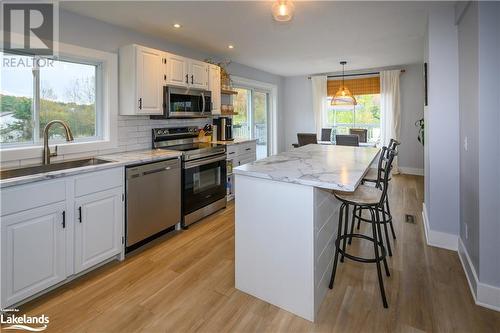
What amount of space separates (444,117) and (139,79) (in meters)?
3.19

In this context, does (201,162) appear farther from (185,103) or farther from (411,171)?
(411,171)

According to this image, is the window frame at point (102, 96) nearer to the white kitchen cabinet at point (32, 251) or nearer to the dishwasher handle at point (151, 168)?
the dishwasher handle at point (151, 168)

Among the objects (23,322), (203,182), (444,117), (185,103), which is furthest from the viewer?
Answer: (185,103)

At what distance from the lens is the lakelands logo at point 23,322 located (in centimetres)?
182

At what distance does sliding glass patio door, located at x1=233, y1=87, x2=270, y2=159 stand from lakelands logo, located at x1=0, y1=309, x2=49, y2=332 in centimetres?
441

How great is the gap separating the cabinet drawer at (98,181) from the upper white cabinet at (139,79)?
0.94m

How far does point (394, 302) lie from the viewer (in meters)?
2.03

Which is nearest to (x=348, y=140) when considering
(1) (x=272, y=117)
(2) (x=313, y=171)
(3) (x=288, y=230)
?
(1) (x=272, y=117)

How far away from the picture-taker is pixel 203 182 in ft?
12.1

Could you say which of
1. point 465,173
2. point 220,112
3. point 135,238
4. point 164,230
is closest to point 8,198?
point 135,238

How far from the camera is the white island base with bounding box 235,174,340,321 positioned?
1.85 m

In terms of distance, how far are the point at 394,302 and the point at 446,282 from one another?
0.59 m

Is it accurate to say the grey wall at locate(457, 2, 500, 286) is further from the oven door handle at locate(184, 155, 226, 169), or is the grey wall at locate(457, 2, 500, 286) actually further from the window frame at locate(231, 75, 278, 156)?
the window frame at locate(231, 75, 278, 156)

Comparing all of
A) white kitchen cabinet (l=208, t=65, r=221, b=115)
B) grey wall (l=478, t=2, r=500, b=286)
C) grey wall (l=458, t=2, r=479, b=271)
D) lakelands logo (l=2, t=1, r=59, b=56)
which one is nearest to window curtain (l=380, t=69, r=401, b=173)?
grey wall (l=458, t=2, r=479, b=271)
